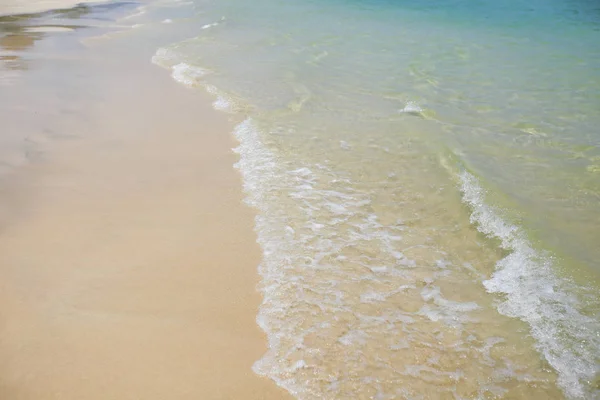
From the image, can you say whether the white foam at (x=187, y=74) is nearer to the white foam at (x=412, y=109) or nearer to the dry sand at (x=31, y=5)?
the white foam at (x=412, y=109)

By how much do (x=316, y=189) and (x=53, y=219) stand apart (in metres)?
2.84

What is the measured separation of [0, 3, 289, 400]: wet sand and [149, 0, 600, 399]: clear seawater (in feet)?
1.01

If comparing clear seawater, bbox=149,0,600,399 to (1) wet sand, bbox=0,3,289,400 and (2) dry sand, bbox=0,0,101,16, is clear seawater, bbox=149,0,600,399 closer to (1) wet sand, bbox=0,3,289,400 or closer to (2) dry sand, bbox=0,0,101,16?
(1) wet sand, bbox=0,3,289,400

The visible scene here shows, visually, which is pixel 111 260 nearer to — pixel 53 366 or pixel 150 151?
pixel 53 366

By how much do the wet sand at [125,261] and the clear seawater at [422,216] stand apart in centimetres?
31

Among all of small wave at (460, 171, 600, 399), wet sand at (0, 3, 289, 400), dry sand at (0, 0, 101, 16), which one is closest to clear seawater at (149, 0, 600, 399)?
small wave at (460, 171, 600, 399)

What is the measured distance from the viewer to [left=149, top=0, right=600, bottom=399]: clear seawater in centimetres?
316

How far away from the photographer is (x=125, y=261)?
160 inches

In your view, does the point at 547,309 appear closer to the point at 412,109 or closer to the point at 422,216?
the point at 422,216

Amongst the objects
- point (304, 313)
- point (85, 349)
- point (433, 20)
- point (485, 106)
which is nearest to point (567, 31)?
point (433, 20)

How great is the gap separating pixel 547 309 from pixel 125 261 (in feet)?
11.7

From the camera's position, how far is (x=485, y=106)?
27.7ft

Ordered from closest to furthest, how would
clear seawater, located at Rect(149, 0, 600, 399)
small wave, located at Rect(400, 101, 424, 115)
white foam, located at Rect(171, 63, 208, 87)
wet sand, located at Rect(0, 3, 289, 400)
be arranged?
1. wet sand, located at Rect(0, 3, 289, 400)
2. clear seawater, located at Rect(149, 0, 600, 399)
3. small wave, located at Rect(400, 101, 424, 115)
4. white foam, located at Rect(171, 63, 208, 87)

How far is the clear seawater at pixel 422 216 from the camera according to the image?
10.4ft
